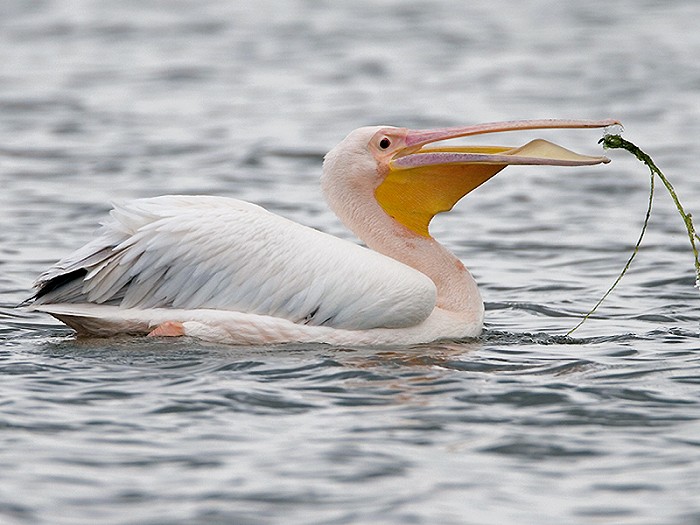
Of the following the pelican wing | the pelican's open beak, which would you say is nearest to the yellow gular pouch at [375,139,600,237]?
the pelican's open beak

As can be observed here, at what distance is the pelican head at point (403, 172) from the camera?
19.4 ft

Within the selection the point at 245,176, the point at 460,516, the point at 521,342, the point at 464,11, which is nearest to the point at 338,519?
the point at 460,516

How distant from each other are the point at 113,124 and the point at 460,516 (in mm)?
8410

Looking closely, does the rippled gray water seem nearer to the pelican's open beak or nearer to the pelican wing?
the pelican wing

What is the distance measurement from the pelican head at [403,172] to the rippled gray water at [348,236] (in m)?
0.65

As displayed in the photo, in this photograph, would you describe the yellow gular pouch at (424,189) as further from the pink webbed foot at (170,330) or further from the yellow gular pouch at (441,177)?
the pink webbed foot at (170,330)

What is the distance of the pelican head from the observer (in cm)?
592

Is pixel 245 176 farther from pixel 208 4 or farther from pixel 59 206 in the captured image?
pixel 208 4

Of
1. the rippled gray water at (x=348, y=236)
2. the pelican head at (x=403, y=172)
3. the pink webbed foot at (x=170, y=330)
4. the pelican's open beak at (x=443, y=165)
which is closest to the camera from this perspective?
the rippled gray water at (x=348, y=236)

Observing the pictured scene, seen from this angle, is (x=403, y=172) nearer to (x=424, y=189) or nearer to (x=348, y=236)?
(x=424, y=189)

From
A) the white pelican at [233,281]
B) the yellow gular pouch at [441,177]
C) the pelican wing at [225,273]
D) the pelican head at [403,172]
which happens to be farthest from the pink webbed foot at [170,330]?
the yellow gular pouch at [441,177]

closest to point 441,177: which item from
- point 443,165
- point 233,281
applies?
point 443,165

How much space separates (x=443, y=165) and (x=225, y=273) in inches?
41.5

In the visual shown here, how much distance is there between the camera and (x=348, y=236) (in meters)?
8.41
